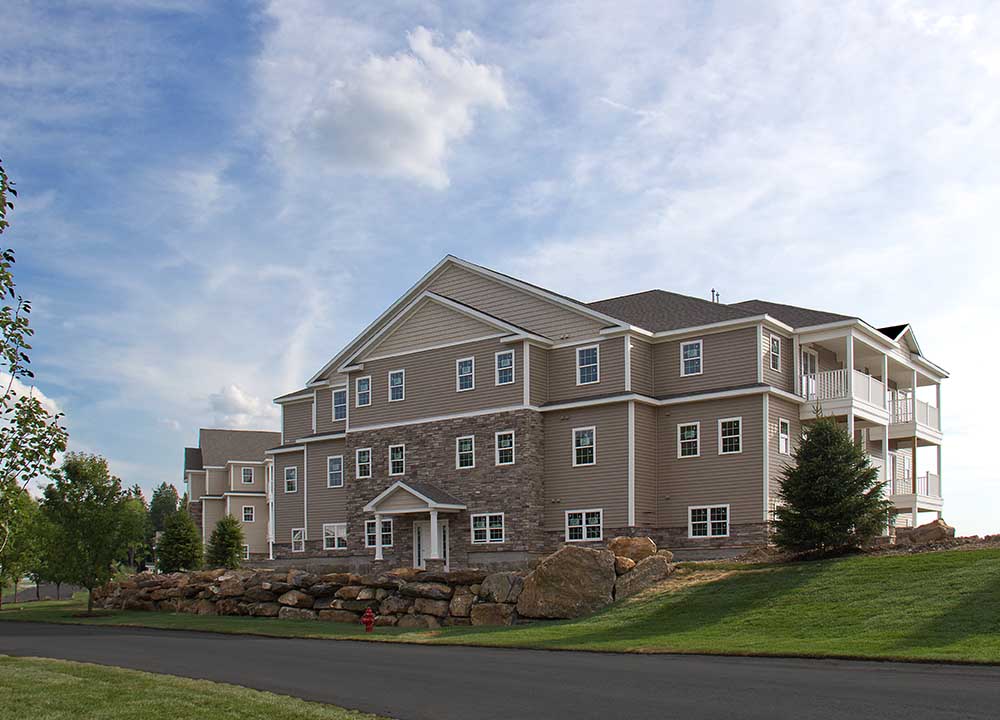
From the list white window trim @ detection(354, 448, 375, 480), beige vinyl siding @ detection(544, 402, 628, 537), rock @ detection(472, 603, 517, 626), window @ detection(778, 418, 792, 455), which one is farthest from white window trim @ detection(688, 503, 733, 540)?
white window trim @ detection(354, 448, 375, 480)

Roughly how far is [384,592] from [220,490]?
43.5m

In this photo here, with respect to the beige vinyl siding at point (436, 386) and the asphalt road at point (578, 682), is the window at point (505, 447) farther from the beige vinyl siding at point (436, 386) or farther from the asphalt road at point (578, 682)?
the asphalt road at point (578, 682)

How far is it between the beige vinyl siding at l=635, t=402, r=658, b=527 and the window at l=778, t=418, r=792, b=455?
165 inches

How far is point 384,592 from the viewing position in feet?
101

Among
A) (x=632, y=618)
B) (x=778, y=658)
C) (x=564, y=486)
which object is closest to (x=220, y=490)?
(x=564, y=486)

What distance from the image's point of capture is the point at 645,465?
34.6 m

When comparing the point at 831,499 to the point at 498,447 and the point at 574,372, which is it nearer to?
the point at 574,372

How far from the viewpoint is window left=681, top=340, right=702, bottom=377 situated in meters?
34.8

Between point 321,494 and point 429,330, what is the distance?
10.3m

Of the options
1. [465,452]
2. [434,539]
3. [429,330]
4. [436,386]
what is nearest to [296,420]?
[429,330]

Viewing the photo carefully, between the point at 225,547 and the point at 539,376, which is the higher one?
the point at 539,376

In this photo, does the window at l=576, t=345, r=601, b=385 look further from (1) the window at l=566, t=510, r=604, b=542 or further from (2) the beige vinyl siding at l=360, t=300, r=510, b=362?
(1) the window at l=566, t=510, r=604, b=542

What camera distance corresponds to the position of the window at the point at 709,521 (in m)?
33.2

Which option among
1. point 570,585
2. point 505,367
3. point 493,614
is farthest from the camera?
point 505,367
